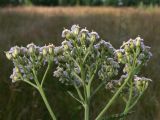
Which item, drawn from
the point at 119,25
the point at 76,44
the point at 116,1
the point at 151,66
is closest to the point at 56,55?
the point at 76,44

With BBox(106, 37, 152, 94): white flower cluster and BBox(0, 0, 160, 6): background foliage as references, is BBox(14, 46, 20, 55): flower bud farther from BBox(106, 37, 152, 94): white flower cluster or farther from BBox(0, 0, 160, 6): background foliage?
BBox(0, 0, 160, 6): background foliage

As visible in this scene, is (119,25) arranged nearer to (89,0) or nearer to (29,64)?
(29,64)

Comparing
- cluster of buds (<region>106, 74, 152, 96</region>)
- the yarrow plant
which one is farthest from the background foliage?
the yarrow plant

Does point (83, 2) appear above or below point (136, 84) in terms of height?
below

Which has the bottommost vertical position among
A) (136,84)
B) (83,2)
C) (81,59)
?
(83,2)

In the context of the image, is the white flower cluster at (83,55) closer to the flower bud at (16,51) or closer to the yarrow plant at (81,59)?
the yarrow plant at (81,59)

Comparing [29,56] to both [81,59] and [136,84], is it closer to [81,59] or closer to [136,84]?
[81,59]

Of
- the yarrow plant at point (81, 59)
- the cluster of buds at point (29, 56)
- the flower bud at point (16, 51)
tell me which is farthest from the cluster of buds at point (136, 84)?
the flower bud at point (16, 51)

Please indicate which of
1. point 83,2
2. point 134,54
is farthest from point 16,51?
point 83,2
